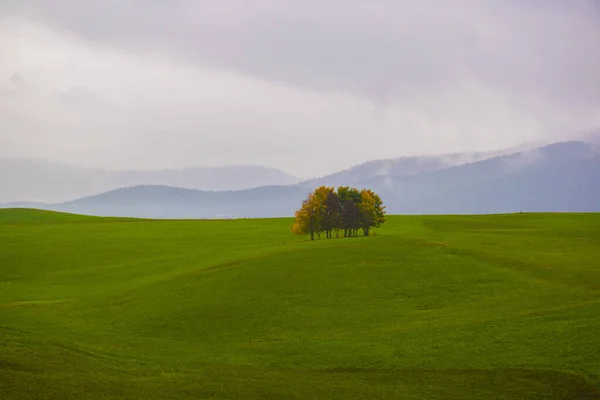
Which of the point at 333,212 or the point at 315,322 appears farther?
the point at 333,212

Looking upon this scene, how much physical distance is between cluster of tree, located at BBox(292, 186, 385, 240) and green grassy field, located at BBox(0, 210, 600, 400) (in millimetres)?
18108

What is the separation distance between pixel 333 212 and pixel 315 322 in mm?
50525

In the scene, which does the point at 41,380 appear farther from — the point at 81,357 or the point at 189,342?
the point at 189,342

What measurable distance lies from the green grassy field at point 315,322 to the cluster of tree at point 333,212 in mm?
18108

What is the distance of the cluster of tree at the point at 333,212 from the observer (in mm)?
94250

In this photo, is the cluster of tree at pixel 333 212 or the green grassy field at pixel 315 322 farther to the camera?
the cluster of tree at pixel 333 212

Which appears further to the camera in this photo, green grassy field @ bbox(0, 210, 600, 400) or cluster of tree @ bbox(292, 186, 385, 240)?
cluster of tree @ bbox(292, 186, 385, 240)

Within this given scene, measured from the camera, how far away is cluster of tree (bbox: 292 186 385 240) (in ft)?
309

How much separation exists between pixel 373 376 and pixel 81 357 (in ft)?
51.1

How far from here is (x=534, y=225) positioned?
124562 mm

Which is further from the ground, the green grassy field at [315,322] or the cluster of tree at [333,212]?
the cluster of tree at [333,212]

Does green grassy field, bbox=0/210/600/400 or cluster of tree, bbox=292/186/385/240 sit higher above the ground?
cluster of tree, bbox=292/186/385/240

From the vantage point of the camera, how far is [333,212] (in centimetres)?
9475

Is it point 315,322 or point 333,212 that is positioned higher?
point 333,212
